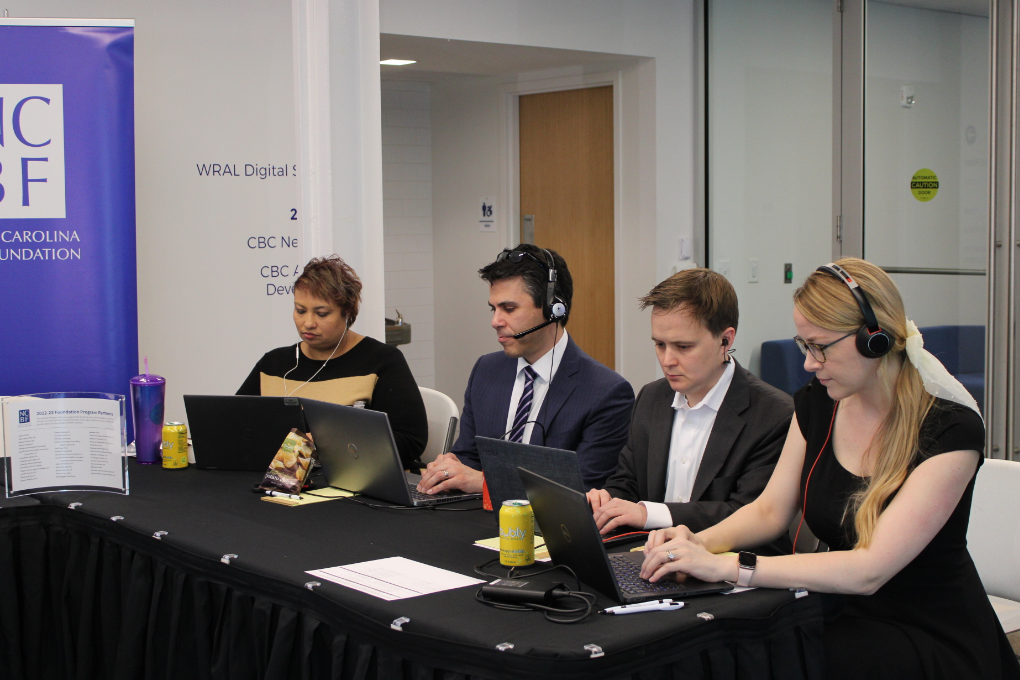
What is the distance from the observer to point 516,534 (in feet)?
5.86

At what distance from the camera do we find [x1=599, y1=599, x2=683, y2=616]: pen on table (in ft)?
5.09

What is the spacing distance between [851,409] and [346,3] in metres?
2.79

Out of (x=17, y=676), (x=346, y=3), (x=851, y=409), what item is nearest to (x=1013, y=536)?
(x=851, y=409)

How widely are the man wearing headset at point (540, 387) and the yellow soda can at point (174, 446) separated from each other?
79 centimetres

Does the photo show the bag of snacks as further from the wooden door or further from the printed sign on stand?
the wooden door

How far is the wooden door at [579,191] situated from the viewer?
5.69 m

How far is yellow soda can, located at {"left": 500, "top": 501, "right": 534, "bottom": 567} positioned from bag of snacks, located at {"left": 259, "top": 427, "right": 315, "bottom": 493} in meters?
0.82

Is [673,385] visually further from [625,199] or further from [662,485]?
[625,199]

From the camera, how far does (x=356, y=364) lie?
3041 millimetres

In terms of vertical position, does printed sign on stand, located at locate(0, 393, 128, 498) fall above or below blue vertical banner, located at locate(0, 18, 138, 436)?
below

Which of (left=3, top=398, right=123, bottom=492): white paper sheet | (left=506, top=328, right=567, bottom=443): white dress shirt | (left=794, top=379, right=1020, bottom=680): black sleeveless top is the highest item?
(left=506, top=328, right=567, bottom=443): white dress shirt

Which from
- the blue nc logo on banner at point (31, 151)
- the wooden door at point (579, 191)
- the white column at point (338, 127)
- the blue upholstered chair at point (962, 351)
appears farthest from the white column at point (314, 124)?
the wooden door at point (579, 191)

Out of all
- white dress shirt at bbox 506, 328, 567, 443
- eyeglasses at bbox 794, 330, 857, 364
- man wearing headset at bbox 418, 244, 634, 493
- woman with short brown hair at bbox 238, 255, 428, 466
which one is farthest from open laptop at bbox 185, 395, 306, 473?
eyeglasses at bbox 794, 330, 857, 364

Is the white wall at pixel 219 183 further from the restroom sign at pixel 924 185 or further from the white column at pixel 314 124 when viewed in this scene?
the restroom sign at pixel 924 185
